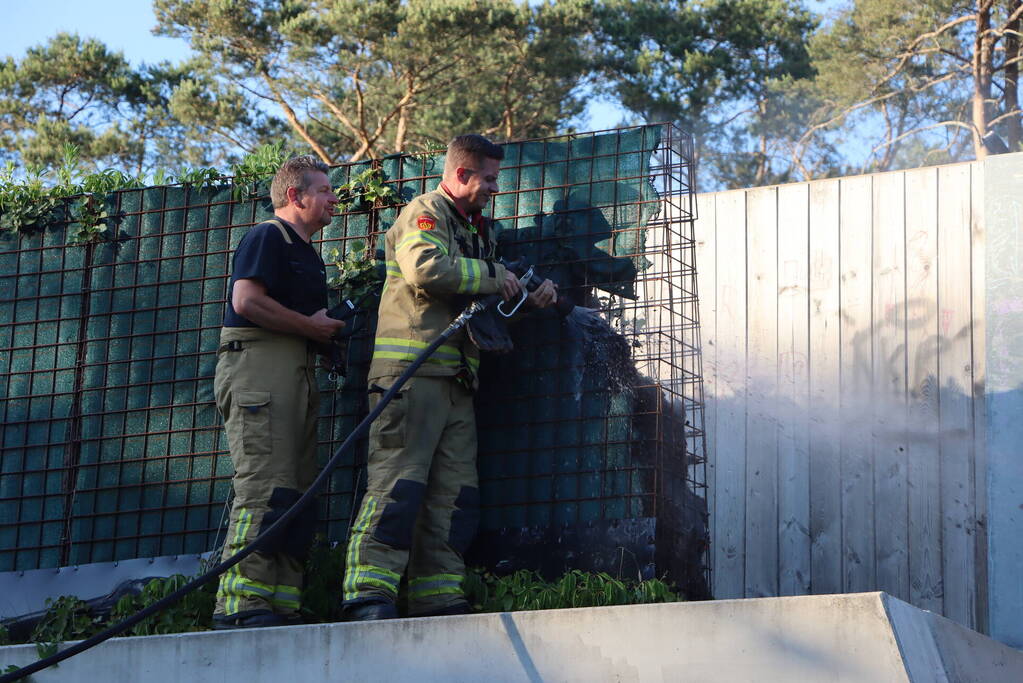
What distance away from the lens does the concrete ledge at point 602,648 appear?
3379mm

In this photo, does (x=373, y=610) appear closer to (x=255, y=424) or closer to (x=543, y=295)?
(x=255, y=424)

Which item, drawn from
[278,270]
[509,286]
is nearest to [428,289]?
[509,286]

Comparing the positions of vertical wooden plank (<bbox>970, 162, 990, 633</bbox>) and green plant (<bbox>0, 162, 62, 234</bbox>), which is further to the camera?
green plant (<bbox>0, 162, 62, 234</bbox>)

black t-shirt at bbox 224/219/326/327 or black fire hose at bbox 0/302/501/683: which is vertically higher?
black t-shirt at bbox 224/219/326/327

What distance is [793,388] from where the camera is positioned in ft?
20.1

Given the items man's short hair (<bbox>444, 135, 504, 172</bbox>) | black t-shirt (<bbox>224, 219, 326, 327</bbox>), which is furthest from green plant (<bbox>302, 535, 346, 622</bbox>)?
man's short hair (<bbox>444, 135, 504, 172</bbox>)

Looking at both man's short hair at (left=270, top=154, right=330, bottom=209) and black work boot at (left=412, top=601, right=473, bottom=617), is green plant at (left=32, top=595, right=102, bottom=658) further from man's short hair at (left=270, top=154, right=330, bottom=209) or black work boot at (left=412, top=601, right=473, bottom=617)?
man's short hair at (left=270, top=154, right=330, bottom=209)

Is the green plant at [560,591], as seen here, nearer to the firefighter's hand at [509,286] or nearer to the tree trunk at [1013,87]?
the firefighter's hand at [509,286]

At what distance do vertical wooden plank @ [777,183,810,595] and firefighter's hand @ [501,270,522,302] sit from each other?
6.90ft

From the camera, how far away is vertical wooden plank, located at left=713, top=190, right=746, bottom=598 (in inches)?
239

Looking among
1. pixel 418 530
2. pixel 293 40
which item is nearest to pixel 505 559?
pixel 418 530

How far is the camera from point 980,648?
392 cm

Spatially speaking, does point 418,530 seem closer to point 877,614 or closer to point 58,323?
point 877,614

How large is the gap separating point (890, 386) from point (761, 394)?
640 mm
